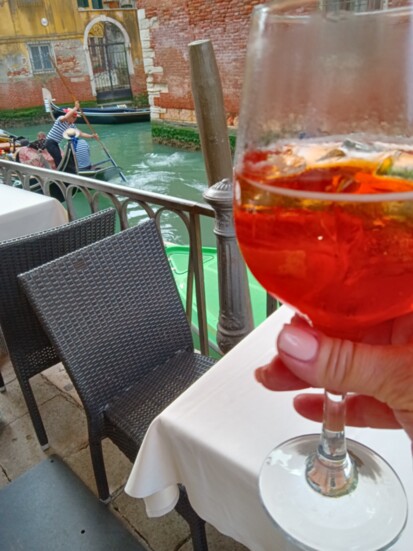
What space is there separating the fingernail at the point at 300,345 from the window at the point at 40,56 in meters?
28.6

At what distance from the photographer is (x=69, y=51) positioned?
25.4 meters

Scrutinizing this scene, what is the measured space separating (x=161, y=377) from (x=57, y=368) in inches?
43.1

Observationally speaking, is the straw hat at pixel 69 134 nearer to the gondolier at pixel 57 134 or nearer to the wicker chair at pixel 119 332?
the gondolier at pixel 57 134

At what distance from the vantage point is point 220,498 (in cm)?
75

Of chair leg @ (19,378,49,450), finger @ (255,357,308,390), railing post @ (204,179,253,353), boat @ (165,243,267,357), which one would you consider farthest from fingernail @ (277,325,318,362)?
boat @ (165,243,267,357)

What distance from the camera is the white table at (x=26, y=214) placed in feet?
8.22

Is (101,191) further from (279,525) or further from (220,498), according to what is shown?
(279,525)

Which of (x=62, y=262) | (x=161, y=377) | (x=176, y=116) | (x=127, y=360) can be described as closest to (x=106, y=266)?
(x=62, y=262)

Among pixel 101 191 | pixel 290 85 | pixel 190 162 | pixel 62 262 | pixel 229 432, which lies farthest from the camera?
pixel 190 162

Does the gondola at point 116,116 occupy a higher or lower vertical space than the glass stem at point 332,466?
lower

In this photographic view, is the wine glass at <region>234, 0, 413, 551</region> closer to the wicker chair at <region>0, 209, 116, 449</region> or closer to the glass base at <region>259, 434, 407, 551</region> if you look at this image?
the glass base at <region>259, 434, 407, 551</region>

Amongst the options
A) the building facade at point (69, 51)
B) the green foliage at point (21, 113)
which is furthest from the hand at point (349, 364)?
the green foliage at point (21, 113)

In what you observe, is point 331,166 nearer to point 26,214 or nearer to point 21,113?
point 26,214

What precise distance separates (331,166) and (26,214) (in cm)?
239
